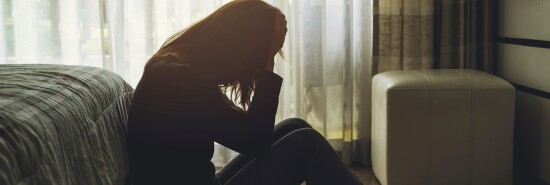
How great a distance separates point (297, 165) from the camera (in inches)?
75.0

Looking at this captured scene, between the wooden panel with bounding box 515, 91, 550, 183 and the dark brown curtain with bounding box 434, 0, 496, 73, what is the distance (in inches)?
12.9

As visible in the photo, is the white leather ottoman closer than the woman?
No

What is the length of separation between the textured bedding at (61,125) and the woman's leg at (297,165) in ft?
1.19

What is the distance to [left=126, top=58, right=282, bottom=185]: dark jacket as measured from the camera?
5.45 feet

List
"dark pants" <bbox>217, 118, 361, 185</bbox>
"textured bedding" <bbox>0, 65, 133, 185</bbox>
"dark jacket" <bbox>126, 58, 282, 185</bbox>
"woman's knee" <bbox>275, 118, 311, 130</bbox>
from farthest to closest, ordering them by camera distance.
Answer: "woman's knee" <bbox>275, 118, 311, 130</bbox> → "dark pants" <bbox>217, 118, 361, 185</bbox> → "dark jacket" <bbox>126, 58, 282, 185</bbox> → "textured bedding" <bbox>0, 65, 133, 185</bbox>

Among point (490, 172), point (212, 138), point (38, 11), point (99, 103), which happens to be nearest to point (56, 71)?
point (99, 103)

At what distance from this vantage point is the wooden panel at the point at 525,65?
257cm

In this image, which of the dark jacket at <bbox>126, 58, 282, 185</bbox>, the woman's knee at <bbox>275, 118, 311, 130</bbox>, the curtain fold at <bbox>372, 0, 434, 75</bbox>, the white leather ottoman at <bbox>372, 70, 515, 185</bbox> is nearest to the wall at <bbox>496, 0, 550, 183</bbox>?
the white leather ottoman at <bbox>372, 70, 515, 185</bbox>

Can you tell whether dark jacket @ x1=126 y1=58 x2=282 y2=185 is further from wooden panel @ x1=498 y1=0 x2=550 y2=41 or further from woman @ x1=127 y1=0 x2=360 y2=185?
wooden panel @ x1=498 y1=0 x2=550 y2=41

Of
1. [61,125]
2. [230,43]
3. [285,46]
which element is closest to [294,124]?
[230,43]

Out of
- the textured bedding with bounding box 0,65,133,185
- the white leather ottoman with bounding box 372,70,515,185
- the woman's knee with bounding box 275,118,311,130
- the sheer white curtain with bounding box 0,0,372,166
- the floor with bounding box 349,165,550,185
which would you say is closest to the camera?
the textured bedding with bounding box 0,65,133,185

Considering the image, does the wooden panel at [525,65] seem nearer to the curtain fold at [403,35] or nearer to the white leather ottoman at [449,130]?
the white leather ottoman at [449,130]

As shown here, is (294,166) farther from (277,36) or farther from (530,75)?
(530,75)

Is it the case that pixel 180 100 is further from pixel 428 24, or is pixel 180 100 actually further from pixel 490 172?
pixel 428 24
